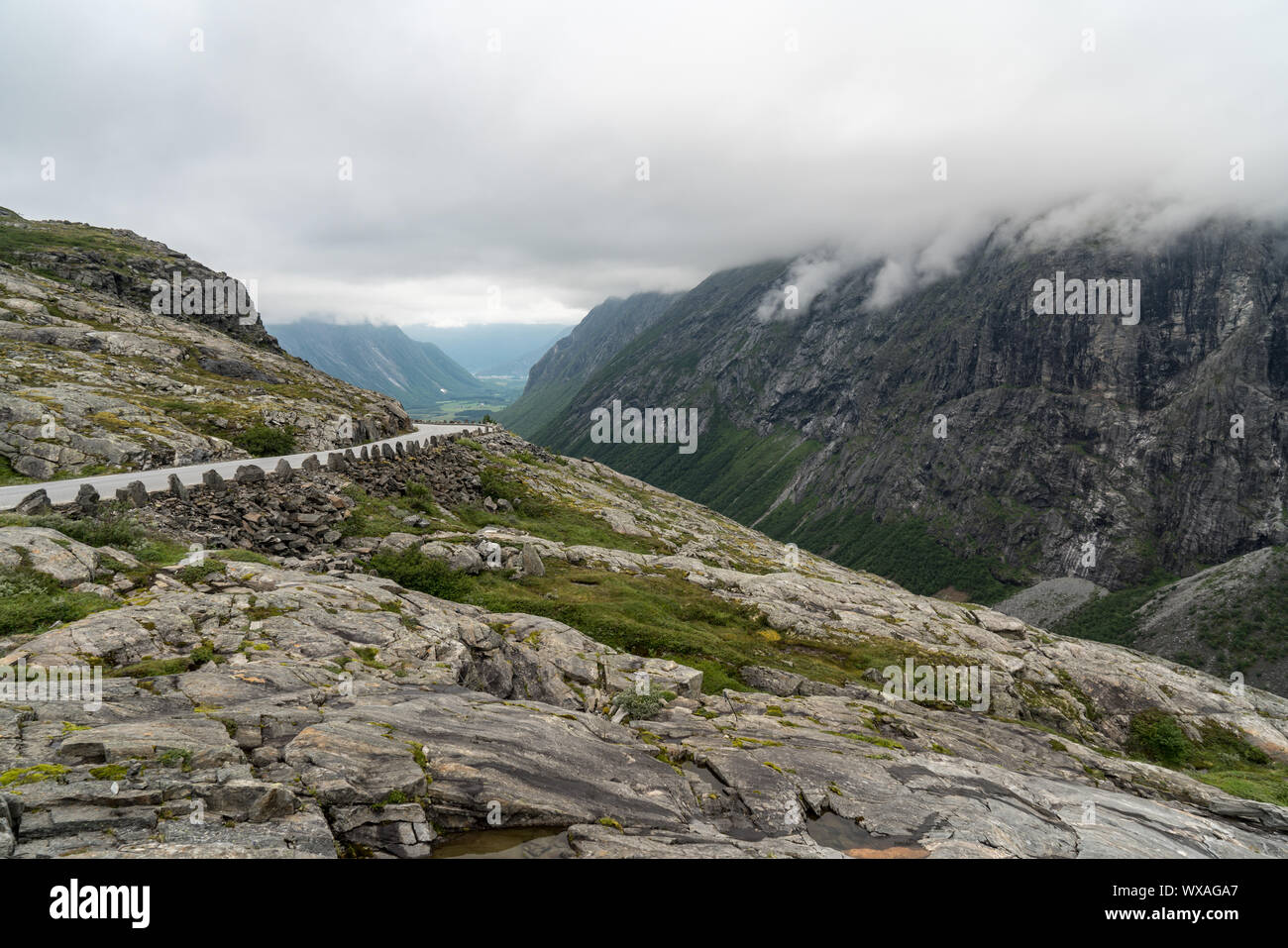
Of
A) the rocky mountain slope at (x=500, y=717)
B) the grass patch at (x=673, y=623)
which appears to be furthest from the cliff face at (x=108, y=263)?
the grass patch at (x=673, y=623)

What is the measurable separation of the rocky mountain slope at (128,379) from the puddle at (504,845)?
134 feet

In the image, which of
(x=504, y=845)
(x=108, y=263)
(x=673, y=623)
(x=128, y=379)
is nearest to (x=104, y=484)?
(x=673, y=623)

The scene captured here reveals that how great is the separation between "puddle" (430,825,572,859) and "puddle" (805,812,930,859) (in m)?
6.87

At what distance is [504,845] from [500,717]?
18.7 ft

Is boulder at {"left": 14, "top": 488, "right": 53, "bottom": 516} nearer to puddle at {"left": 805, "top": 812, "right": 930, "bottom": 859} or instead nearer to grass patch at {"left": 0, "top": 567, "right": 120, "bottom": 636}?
grass patch at {"left": 0, "top": 567, "right": 120, "bottom": 636}

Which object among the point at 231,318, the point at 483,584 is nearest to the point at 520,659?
the point at 483,584

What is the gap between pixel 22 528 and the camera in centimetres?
1911

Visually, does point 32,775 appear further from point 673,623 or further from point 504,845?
point 673,623

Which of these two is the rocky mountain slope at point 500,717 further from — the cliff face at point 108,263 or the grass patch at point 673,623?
the cliff face at point 108,263

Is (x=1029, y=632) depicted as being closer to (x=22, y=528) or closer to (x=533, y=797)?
(x=533, y=797)

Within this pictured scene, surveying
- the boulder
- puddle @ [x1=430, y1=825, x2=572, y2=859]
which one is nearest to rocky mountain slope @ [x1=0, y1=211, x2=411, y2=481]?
the boulder

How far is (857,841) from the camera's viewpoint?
1358 cm

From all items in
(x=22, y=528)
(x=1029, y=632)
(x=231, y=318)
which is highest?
(x=231, y=318)
